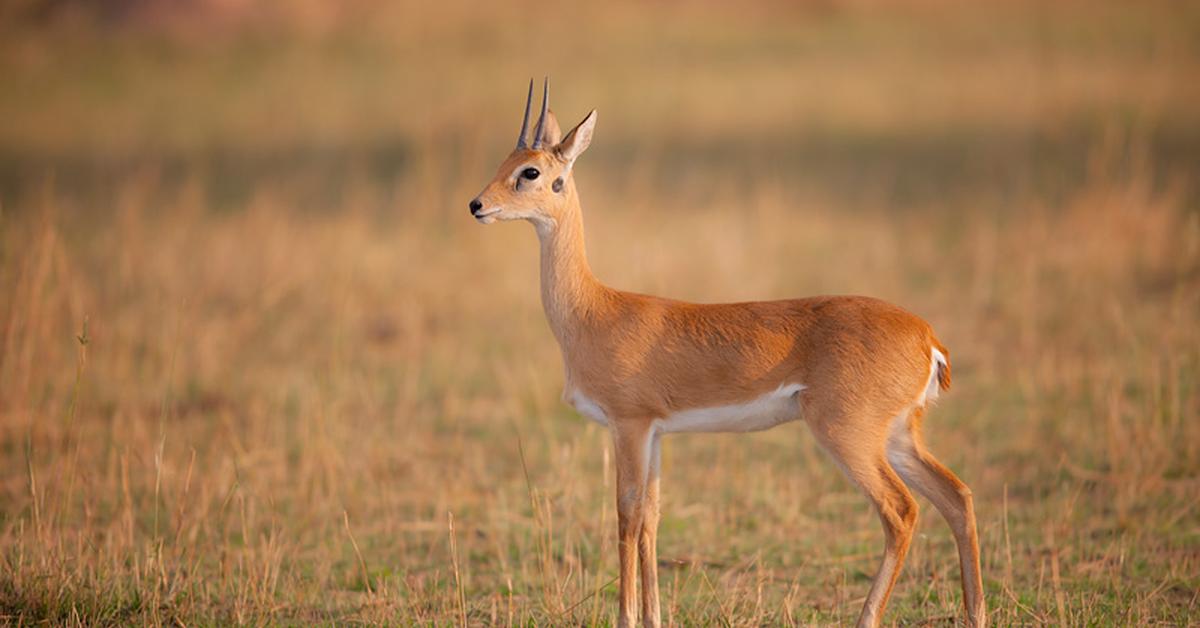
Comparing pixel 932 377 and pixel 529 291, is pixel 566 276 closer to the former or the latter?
pixel 932 377

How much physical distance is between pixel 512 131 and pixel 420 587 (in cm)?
1187

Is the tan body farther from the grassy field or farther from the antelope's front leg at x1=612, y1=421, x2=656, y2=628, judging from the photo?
the grassy field

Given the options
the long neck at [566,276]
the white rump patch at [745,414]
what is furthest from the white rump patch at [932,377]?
the long neck at [566,276]

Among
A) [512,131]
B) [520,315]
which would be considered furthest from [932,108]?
[520,315]

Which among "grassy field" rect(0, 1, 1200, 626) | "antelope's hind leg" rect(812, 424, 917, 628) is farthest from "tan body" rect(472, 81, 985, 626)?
"grassy field" rect(0, 1, 1200, 626)

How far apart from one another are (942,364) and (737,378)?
2.83ft

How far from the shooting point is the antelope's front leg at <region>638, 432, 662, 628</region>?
5.47 m

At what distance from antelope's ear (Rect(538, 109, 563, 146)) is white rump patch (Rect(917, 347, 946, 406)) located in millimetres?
1831

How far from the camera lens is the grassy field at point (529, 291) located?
21.2 feet

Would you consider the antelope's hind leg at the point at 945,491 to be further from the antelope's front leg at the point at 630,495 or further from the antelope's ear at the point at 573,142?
the antelope's ear at the point at 573,142

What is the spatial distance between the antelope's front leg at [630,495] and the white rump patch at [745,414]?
0.13 m

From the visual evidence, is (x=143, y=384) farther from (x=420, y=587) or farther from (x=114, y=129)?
(x=114, y=129)

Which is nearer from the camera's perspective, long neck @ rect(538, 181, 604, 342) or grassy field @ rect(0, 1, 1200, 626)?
long neck @ rect(538, 181, 604, 342)

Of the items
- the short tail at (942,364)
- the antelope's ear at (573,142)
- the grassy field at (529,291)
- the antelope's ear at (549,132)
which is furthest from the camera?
the grassy field at (529,291)
